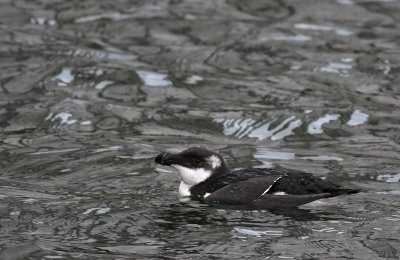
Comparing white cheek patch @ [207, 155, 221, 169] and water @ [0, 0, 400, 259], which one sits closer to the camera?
water @ [0, 0, 400, 259]

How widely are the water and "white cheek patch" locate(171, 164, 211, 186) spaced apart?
25 cm

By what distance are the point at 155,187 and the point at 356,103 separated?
4.21 m

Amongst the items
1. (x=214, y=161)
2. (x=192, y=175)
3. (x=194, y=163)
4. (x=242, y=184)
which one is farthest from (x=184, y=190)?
(x=242, y=184)

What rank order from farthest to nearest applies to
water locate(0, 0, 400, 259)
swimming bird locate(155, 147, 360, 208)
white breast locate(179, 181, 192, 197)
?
white breast locate(179, 181, 192, 197)
swimming bird locate(155, 147, 360, 208)
water locate(0, 0, 400, 259)

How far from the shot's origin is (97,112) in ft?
45.0

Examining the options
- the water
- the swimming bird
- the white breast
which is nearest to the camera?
the water

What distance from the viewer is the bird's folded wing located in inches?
389

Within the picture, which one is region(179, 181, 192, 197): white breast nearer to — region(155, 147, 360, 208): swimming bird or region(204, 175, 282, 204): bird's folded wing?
region(155, 147, 360, 208): swimming bird

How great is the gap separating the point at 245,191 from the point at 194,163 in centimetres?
66

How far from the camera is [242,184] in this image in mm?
9977

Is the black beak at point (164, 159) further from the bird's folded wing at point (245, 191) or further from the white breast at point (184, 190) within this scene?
the bird's folded wing at point (245, 191)

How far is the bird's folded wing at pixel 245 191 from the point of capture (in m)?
9.88

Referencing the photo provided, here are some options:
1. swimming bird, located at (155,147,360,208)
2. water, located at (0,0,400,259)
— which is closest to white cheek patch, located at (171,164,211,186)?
swimming bird, located at (155,147,360,208)

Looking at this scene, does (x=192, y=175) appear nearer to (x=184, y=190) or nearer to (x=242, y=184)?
(x=184, y=190)
